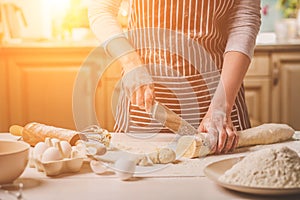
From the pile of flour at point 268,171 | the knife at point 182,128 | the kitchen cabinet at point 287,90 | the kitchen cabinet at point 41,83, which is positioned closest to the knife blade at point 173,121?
the knife at point 182,128

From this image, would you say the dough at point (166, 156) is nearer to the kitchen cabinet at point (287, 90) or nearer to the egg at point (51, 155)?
the egg at point (51, 155)

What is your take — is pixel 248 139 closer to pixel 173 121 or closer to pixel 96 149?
pixel 173 121

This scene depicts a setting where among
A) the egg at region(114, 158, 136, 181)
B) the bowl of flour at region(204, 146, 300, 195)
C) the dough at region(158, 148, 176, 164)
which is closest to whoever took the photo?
the bowl of flour at region(204, 146, 300, 195)

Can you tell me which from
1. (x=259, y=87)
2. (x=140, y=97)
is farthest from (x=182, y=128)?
(x=259, y=87)

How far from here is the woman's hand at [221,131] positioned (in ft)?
4.20

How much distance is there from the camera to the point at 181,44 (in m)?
1.68

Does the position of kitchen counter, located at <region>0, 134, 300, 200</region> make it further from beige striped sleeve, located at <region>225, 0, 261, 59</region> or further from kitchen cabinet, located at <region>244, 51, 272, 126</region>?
kitchen cabinet, located at <region>244, 51, 272, 126</region>

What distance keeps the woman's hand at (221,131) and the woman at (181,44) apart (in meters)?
0.21

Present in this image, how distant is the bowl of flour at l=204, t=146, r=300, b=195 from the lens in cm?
92

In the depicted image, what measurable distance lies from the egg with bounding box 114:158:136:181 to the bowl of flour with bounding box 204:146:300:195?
14 cm

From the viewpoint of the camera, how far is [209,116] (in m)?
1.41

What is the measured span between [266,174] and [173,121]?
456 millimetres

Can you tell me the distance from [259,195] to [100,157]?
360mm

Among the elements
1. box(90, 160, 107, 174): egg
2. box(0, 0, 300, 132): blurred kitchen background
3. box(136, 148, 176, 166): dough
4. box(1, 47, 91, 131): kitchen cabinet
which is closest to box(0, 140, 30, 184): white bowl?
box(90, 160, 107, 174): egg
